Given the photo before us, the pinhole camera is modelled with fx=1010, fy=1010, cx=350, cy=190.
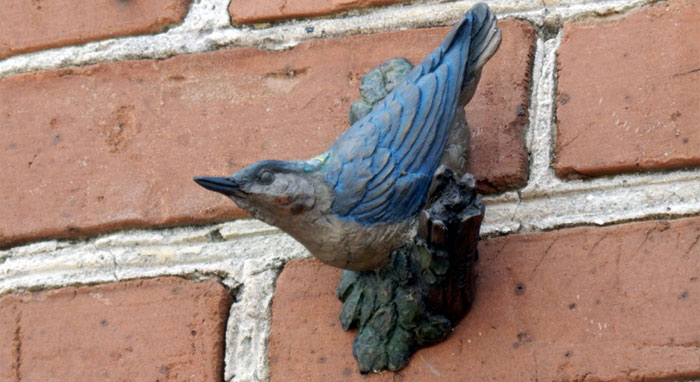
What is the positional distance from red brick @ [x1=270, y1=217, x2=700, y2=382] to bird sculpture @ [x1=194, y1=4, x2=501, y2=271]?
11 centimetres

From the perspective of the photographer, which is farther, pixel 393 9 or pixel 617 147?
pixel 393 9

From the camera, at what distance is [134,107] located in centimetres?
123

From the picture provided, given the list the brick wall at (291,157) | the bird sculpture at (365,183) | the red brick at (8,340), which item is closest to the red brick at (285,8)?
the brick wall at (291,157)

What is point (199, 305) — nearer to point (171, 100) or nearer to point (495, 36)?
point (171, 100)

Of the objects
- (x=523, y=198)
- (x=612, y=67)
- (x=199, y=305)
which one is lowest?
(x=199, y=305)

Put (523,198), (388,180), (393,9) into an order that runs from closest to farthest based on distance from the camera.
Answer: (388,180) < (523,198) < (393,9)

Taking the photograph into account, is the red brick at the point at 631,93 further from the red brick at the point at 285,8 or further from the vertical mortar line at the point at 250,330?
the vertical mortar line at the point at 250,330

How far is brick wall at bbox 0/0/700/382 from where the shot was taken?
3.28ft

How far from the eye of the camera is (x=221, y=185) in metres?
0.93

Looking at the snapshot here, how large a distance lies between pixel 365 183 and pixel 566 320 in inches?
9.5

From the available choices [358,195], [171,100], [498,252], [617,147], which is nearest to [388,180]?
[358,195]

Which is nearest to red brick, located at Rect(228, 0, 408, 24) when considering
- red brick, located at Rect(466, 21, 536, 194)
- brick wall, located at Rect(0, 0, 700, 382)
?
brick wall, located at Rect(0, 0, 700, 382)

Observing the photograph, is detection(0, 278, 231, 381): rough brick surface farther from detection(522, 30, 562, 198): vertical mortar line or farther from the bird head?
detection(522, 30, 562, 198): vertical mortar line

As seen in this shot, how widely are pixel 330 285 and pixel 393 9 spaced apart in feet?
1.15
